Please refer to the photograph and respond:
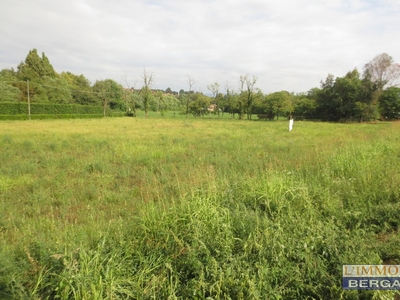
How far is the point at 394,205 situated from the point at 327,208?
1054mm

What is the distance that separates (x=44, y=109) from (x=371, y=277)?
43.6 m

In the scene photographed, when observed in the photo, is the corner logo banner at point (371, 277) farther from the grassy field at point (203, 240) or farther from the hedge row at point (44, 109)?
the hedge row at point (44, 109)

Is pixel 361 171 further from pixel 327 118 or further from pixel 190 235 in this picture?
pixel 327 118

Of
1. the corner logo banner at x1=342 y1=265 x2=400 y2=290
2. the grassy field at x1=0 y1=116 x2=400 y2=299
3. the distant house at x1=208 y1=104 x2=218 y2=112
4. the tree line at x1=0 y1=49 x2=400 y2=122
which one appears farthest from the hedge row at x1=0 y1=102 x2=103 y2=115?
the corner logo banner at x1=342 y1=265 x2=400 y2=290

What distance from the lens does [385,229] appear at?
3.14m

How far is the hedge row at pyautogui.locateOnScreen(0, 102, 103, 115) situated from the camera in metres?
30.9

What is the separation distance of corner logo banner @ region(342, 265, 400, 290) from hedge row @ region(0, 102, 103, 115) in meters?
40.2

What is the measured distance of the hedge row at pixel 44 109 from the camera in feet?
101

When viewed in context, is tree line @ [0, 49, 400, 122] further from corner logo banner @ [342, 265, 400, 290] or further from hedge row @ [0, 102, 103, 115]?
corner logo banner @ [342, 265, 400, 290]

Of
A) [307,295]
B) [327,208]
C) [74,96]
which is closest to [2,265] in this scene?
[307,295]

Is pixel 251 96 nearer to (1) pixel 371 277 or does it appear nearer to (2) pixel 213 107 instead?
(2) pixel 213 107

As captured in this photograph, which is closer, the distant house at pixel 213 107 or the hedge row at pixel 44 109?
the hedge row at pixel 44 109

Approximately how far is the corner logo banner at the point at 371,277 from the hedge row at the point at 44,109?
132 feet

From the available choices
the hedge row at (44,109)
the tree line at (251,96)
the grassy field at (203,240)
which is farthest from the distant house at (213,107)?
the grassy field at (203,240)
